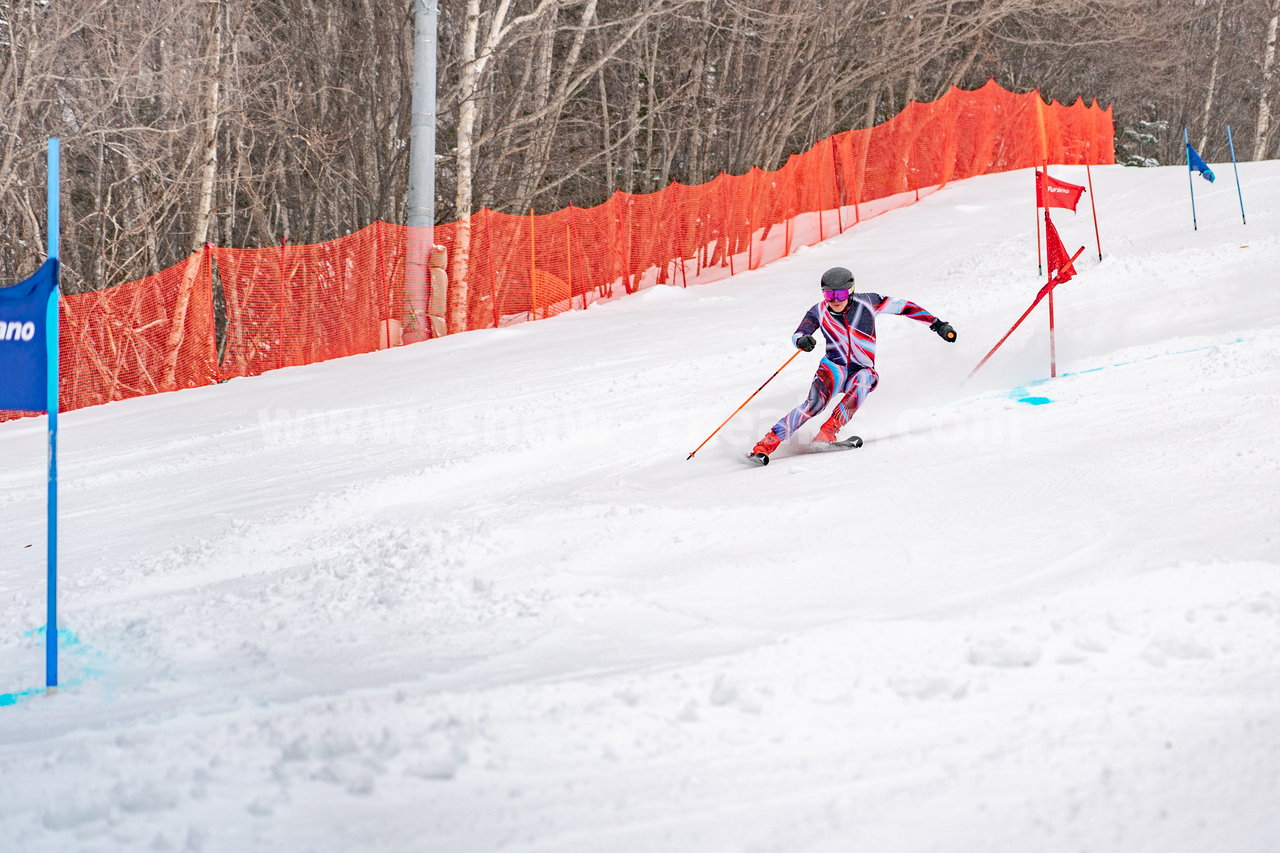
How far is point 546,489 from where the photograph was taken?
26.4 ft

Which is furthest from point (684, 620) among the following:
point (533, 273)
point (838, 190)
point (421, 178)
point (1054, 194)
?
point (838, 190)

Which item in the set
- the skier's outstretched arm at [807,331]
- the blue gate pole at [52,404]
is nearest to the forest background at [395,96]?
the skier's outstretched arm at [807,331]

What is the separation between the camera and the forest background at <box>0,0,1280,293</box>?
656 inches

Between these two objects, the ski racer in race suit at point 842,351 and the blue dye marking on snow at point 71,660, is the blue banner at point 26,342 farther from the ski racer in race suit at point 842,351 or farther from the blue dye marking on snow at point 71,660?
the ski racer in race suit at point 842,351

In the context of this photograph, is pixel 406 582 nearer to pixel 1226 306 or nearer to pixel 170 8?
pixel 1226 306

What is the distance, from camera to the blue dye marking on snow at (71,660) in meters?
4.62

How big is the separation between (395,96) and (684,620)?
56.3 ft

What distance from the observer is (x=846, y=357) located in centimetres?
878

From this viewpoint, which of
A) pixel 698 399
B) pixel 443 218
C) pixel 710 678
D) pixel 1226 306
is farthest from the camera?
pixel 443 218

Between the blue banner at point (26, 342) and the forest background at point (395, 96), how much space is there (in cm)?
1164

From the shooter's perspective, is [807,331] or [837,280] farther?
[807,331]

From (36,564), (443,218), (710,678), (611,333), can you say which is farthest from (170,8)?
(710,678)

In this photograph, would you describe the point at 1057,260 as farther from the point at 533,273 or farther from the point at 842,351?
the point at 533,273

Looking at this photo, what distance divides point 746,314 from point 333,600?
10295mm
